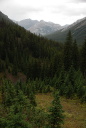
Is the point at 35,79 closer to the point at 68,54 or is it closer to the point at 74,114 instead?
the point at 68,54

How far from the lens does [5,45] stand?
265ft

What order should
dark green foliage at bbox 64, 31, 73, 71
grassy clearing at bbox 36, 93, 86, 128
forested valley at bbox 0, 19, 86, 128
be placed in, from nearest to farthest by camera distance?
1. forested valley at bbox 0, 19, 86, 128
2. grassy clearing at bbox 36, 93, 86, 128
3. dark green foliage at bbox 64, 31, 73, 71

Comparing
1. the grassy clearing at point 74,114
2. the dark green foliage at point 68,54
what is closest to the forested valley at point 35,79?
the dark green foliage at point 68,54

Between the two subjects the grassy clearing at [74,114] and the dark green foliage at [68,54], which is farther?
the dark green foliage at [68,54]

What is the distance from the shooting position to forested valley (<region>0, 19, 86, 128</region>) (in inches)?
443

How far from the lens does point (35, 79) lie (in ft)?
159

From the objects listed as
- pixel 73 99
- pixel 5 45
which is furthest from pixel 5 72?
pixel 73 99

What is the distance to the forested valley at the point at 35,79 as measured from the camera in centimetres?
1124

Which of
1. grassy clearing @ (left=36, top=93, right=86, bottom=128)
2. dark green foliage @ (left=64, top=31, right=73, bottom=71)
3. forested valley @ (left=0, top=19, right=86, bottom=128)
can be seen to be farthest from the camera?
dark green foliage @ (left=64, top=31, right=73, bottom=71)

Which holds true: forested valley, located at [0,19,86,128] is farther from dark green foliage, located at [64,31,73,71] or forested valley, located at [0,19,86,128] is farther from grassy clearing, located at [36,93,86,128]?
grassy clearing, located at [36,93,86,128]

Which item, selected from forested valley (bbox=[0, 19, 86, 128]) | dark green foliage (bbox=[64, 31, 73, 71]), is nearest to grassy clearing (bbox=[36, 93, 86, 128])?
forested valley (bbox=[0, 19, 86, 128])

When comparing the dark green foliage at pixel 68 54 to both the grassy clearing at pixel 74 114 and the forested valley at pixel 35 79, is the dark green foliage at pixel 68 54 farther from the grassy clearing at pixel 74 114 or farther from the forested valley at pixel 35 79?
the grassy clearing at pixel 74 114

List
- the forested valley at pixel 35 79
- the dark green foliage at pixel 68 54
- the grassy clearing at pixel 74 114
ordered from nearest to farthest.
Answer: the forested valley at pixel 35 79 < the grassy clearing at pixel 74 114 < the dark green foliage at pixel 68 54

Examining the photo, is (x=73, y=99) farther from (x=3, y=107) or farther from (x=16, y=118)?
(x=16, y=118)
